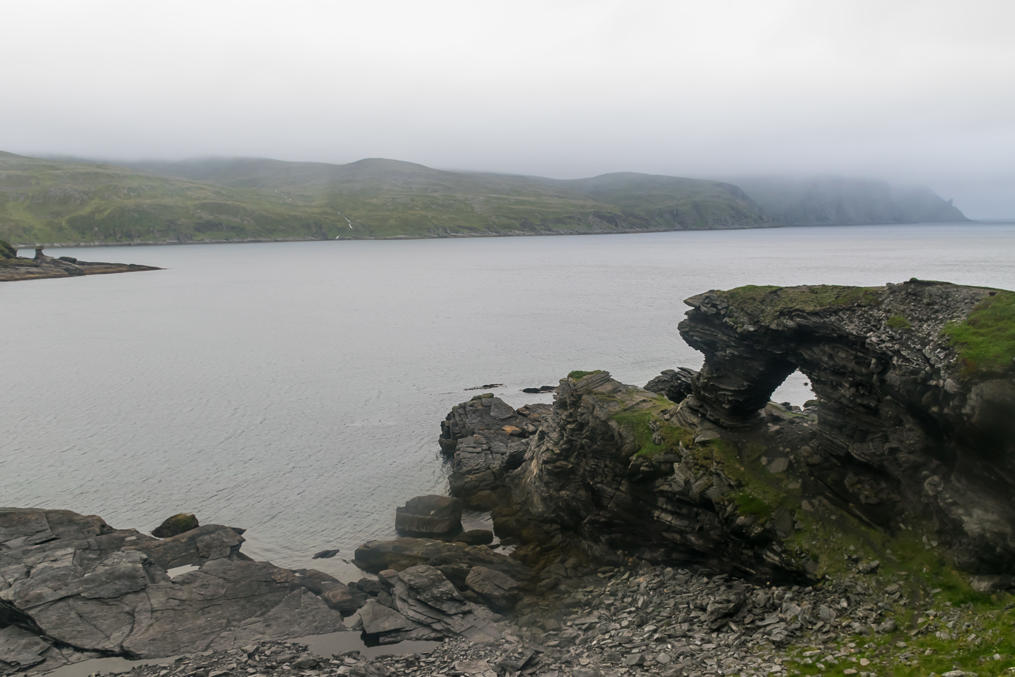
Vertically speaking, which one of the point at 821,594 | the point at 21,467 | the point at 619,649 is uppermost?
the point at 821,594

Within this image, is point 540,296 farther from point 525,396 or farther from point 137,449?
point 137,449

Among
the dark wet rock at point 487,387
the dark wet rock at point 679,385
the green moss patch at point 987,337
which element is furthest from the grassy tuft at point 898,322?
the dark wet rock at point 487,387

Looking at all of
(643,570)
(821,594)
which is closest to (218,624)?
(643,570)

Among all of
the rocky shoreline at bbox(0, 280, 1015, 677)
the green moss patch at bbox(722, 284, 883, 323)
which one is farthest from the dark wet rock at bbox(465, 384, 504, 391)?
the green moss patch at bbox(722, 284, 883, 323)

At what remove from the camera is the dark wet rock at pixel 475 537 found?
39.0 meters

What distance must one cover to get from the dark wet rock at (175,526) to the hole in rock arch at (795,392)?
51.7 metres

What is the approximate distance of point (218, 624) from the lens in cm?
2941

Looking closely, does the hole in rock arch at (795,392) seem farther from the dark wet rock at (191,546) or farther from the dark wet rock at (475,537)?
the dark wet rock at (191,546)

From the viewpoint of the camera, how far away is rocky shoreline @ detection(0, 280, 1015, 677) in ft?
77.9

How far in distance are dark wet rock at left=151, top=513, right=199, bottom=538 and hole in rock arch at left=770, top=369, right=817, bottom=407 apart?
5170 centimetres

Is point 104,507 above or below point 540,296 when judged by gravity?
below

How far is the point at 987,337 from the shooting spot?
963 inches

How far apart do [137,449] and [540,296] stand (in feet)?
366

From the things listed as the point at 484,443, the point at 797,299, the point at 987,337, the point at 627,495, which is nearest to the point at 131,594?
the point at 627,495
